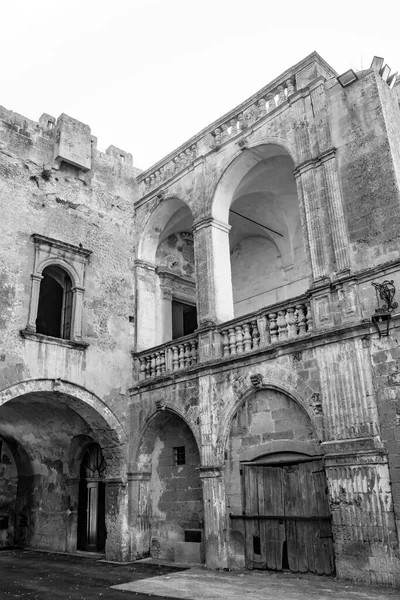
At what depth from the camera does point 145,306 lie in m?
13.2

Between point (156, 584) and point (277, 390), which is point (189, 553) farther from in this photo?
point (277, 390)

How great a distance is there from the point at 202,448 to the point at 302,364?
8.81ft

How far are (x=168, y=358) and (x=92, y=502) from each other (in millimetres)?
4271

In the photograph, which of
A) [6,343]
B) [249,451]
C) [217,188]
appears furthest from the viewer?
[217,188]

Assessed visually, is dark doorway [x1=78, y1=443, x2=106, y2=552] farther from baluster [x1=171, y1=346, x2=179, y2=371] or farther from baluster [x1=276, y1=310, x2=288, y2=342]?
baluster [x1=276, y1=310, x2=288, y2=342]

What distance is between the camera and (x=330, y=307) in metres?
8.69

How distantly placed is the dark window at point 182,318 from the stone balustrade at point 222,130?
123 inches

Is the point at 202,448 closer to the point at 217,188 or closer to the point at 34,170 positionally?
the point at 217,188

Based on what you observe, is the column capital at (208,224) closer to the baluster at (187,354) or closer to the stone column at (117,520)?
the baluster at (187,354)

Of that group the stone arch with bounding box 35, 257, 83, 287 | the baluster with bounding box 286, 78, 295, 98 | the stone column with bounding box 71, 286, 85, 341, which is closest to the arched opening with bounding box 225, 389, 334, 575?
the stone column with bounding box 71, 286, 85, 341

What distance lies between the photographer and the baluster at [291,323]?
922 centimetres

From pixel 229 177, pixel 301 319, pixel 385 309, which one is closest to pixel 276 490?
pixel 301 319

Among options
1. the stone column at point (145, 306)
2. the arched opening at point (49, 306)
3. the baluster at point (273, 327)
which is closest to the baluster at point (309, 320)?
the baluster at point (273, 327)

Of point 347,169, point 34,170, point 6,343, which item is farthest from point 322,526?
point 34,170
